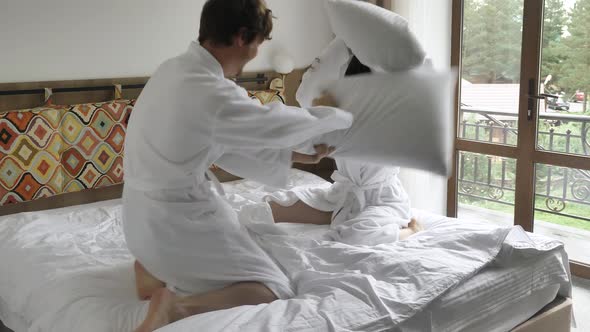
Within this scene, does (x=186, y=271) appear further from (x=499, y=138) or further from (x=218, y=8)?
(x=499, y=138)

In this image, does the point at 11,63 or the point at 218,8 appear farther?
the point at 11,63

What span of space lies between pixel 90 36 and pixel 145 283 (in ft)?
6.11

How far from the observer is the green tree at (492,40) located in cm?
350

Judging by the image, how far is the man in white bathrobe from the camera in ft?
5.09

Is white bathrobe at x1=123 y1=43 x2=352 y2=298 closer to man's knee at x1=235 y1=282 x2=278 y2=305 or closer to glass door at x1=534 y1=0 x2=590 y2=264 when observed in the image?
man's knee at x1=235 y1=282 x2=278 y2=305

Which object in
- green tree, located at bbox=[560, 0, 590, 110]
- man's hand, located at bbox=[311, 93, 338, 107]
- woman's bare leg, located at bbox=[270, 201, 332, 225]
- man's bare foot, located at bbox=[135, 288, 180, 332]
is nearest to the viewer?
man's bare foot, located at bbox=[135, 288, 180, 332]

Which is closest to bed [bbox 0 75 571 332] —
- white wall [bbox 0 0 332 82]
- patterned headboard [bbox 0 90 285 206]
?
patterned headboard [bbox 0 90 285 206]

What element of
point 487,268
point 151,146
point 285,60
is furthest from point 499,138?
point 151,146

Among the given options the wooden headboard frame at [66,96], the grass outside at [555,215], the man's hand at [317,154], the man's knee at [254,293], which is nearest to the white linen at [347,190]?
the man's hand at [317,154]

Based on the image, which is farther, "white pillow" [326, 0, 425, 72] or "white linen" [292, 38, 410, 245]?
"white linen" [292, 38, 410, 245]

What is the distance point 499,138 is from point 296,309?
259cm

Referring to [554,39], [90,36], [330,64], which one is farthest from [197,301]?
[554,39]

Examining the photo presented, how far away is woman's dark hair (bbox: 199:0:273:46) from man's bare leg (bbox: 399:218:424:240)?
1028 mm

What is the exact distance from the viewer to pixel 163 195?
1.64 m
